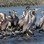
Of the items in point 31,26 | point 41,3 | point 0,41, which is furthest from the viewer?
point 41,3

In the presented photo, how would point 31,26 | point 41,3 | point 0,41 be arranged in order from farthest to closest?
point 41,3, point 31,26, point 0,41

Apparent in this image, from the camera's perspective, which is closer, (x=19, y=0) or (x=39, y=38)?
(x=39, y=38)

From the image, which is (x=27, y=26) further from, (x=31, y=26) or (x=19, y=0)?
(x=19, y=0)

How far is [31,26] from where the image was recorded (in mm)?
15586

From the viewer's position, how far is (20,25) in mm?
15539

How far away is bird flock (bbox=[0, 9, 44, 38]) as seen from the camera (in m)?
15.0

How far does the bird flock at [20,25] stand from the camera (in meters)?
15.0

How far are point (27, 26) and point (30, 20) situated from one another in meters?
0.43

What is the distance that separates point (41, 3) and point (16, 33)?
13595 millimetres

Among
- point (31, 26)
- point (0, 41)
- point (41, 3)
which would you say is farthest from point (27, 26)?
point (41, 3)

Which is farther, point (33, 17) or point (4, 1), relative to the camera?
point (4, 1)

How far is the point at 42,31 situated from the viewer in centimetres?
1560

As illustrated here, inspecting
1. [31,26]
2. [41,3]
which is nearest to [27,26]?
[31,26]

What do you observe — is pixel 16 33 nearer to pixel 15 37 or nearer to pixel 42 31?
pixel 15 37
